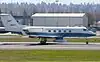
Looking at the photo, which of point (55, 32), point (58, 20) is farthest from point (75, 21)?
point (55, 32)

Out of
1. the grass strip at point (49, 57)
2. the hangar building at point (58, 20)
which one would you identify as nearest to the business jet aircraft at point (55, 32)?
the grass strip at point (49, 57)

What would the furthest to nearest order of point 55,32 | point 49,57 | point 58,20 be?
point 58,20, point 55,32, point 49,57

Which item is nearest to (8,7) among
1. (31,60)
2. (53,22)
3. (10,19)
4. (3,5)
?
(3,5)

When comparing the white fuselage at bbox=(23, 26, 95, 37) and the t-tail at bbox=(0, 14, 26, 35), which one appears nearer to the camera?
the white fuselage at bbox=(23, 26, 95, 37)

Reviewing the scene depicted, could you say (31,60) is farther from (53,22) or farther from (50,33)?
(53,22)

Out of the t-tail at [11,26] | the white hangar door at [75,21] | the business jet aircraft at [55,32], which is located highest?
the t-tail at [11,26]

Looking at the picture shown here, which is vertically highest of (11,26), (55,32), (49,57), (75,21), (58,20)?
(11,26)

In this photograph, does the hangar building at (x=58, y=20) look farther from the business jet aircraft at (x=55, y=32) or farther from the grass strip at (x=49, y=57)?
the grass strip at (x=49, y=57)

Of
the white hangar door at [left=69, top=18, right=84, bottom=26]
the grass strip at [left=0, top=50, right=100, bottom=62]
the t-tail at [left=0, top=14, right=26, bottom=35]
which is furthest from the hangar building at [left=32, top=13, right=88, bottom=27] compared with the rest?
the grass strip at [left=0, top=50, right=100, bottom=62]

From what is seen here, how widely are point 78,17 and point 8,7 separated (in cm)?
4891

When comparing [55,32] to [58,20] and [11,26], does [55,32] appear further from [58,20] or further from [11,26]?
[58,20]

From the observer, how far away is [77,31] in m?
67.2

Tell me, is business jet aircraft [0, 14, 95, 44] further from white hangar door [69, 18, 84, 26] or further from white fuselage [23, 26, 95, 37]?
white hangar door [69, 18, 84, 26]

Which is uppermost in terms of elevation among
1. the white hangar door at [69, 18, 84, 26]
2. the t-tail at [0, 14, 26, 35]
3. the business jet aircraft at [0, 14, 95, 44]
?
the t-tail at [0, 14, 26, 35]
